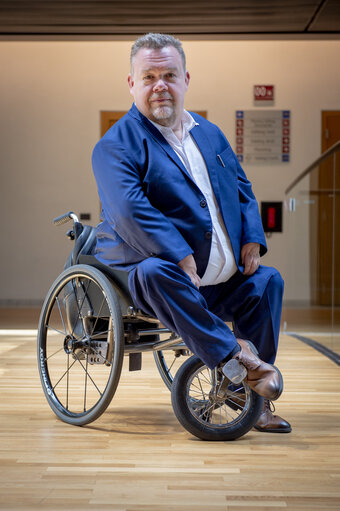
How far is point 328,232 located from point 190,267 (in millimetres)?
2317

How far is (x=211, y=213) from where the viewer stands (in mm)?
1813

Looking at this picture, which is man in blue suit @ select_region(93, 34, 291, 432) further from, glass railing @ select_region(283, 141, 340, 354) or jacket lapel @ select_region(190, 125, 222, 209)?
glass railing @ select_region(283, 141, 340, 354)

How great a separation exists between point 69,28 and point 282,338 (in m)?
2.83

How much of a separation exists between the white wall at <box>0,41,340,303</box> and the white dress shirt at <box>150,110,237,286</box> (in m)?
4.44

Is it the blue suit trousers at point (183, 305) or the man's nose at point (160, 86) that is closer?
the blue suit trousers at point (183, 305)

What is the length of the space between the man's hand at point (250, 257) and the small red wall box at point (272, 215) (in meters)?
4.43

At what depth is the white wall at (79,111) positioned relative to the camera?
6199 mm

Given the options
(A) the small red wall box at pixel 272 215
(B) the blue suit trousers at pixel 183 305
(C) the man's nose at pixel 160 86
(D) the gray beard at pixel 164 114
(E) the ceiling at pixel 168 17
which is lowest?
Result: (B) the blue suit trousers at pixel 183 305

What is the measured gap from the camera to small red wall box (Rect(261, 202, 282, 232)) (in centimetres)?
622

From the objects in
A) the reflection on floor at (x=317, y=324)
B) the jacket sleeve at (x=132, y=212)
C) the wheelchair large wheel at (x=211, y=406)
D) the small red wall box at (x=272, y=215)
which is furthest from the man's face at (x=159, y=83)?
the small red wall box at (x=272, y=215)

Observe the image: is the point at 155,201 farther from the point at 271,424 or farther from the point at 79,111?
the point at 79,111

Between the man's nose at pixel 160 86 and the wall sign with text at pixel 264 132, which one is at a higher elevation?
the wall sign with text at pixel 264 132

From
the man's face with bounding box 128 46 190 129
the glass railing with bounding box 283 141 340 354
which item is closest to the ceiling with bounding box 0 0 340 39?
the glass railing with bounding box 283 141 340 354

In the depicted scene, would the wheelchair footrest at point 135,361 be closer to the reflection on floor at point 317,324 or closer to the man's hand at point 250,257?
the man's hand at point 250,257
